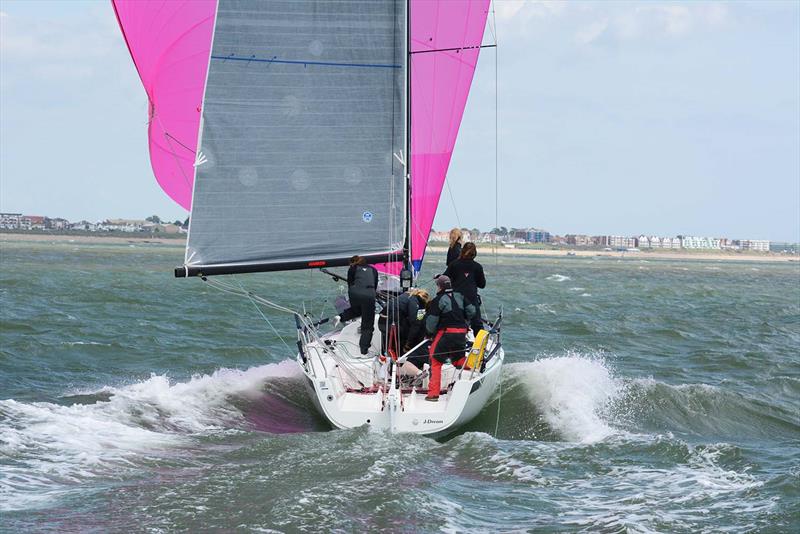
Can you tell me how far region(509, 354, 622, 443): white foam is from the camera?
11.9 metres

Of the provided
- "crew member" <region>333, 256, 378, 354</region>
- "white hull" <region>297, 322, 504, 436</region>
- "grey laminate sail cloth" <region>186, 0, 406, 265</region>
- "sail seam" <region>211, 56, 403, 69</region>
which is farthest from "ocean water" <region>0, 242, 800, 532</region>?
"sail seam" <region>211, 56, 403, 69</region>

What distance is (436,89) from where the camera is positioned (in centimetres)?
1449

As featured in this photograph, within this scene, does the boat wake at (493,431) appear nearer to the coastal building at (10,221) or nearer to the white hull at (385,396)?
the white hull at (385,396)

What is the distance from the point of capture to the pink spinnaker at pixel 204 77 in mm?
13070

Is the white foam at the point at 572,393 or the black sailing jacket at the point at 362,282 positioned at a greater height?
the black sailing jacket at the point at 362,282

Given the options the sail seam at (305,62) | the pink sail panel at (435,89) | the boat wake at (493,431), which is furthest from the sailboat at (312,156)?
the pink sail panel at (435,89)

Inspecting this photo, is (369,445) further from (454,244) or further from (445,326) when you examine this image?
(454,244)

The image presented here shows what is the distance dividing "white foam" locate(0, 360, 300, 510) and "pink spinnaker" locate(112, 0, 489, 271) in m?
2.59

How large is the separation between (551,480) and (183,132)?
24.3ft

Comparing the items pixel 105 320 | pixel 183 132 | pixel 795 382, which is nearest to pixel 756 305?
pixel 795 382

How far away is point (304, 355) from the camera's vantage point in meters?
11.8

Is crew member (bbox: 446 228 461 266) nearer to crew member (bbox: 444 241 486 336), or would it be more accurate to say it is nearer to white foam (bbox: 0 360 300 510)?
crew member (bbox: 444 241 486 336)

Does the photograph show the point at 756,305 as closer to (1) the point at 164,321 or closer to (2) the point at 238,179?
(1) the point at 164,321

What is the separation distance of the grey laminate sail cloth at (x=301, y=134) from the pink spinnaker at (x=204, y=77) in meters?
1.24
